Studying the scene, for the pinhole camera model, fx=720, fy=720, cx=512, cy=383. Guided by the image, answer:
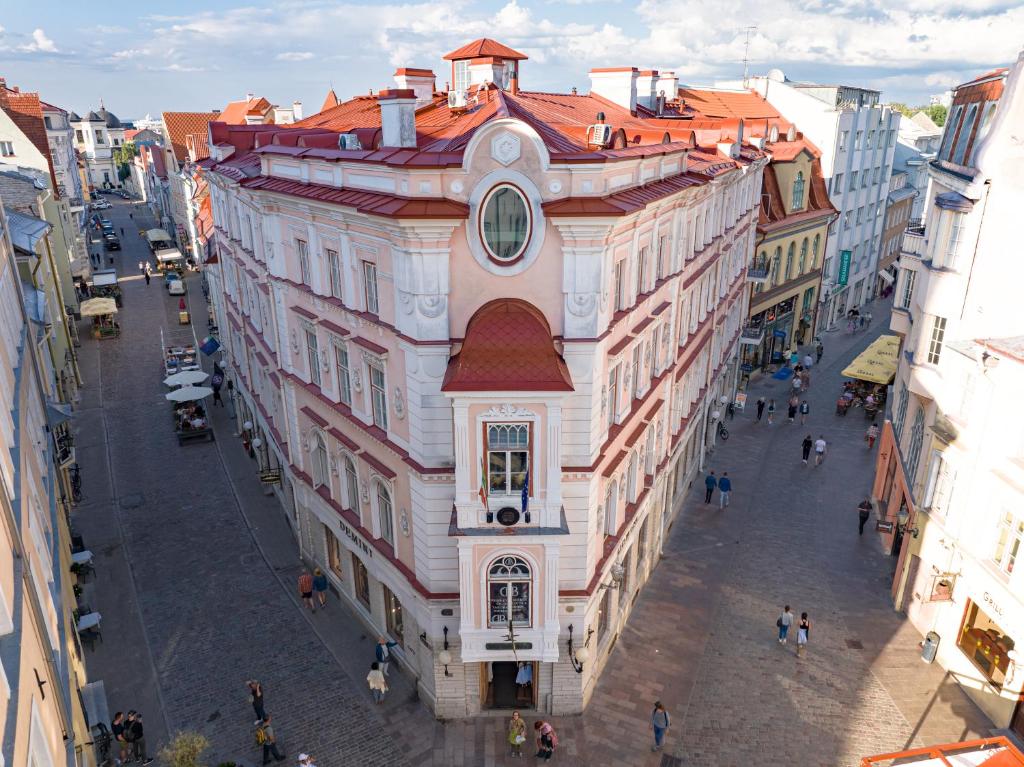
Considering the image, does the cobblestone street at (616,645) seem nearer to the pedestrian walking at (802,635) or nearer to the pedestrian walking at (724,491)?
the pedestrian walking at (802,635)

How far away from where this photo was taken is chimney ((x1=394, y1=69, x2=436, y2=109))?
1228 inches

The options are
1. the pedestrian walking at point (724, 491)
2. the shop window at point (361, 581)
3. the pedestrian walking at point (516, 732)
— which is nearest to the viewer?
the pedestrian walking at point (516, 732)

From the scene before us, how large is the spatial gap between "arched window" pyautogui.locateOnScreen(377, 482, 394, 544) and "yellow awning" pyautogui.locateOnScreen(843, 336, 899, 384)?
110 feet

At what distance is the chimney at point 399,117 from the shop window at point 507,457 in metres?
8.63

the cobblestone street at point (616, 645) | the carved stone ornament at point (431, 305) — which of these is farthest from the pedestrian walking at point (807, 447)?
the carved stone ornament at point (431, 305)

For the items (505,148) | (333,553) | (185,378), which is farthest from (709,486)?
(185,378)

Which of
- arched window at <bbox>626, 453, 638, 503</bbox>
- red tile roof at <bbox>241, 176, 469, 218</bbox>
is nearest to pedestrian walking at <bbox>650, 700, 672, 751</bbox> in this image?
arched window at <bbox>626, 453, 638, 503</bbox>

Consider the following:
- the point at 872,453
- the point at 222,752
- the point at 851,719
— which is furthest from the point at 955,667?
the point at 222,752

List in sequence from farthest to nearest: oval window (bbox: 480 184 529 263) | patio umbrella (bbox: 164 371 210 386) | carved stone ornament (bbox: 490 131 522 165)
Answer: patio umbrella (bbox: 164 371 210 386)
oval window (bbox: 480 184 529 263)
carved stone ornament (bbox: 490 131 522 165)

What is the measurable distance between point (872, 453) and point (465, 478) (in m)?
32.0

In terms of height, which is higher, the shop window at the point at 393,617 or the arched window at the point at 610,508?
the arched window at the point at 610,508

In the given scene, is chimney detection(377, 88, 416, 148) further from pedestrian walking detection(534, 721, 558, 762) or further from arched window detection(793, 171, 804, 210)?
arched window detection(793, 171, 804, 210)

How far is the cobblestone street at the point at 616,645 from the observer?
2217 centimetres

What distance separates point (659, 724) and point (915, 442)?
52.4 feet
